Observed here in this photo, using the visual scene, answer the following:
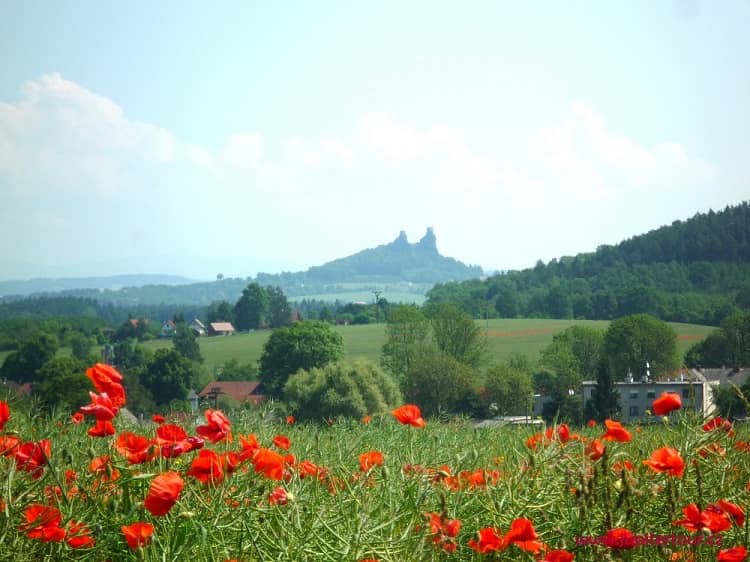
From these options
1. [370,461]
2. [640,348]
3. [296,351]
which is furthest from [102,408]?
[296,351]

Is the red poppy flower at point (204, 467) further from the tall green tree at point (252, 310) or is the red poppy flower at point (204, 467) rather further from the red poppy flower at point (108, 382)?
the tall green tree at point (252, 310)

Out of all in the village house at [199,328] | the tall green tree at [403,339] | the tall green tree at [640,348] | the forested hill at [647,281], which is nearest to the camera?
the tall green tree at [640,348]

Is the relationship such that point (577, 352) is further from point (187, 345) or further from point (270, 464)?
point (270, 464)

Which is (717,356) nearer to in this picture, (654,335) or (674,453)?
(654,335)

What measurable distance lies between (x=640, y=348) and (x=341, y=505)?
39.2 metres

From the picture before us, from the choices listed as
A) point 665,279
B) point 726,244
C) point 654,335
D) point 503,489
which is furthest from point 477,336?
point 503,489

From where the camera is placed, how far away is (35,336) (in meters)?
57.0

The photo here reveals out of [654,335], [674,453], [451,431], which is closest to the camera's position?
[674,453]

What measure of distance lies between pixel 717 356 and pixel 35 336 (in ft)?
138

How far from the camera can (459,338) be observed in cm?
4747

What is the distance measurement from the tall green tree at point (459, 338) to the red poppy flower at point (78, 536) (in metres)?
43.8

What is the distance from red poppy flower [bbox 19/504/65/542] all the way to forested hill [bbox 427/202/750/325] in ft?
168

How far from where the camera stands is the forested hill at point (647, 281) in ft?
184

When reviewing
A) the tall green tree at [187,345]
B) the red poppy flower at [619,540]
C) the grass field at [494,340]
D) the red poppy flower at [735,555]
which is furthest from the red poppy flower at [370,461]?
the tall green tree at [187,345]
